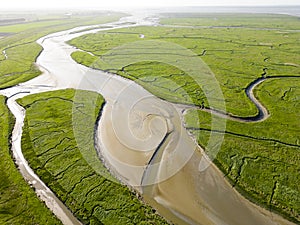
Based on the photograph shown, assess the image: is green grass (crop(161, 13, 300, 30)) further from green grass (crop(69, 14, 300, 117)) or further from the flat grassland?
the flat grassland

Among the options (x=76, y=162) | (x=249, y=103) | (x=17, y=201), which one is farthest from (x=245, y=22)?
(x=17, y=201)

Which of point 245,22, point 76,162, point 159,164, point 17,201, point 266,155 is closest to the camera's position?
point 17,201

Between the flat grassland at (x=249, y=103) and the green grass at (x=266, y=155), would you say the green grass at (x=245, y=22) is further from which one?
the green grass at (x=266, y=155)

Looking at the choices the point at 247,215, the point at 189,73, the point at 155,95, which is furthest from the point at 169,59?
the point at 247,215

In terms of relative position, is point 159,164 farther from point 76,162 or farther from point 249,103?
point 249,103

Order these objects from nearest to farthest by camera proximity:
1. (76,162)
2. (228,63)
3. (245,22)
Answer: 1. (76,162)
2. (228,63)
3. (245,22)

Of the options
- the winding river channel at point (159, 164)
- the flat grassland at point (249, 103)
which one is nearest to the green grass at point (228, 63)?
the flat grassland at point (249, 103)
